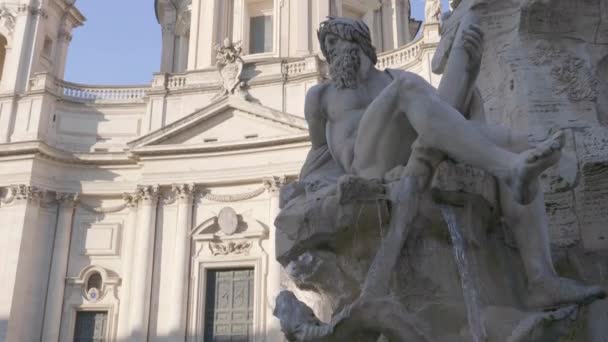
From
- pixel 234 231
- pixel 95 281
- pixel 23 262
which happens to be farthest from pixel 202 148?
pixel 23 262

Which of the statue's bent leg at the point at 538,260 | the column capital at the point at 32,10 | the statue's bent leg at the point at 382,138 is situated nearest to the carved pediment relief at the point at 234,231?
the column capital at the point at 32,10

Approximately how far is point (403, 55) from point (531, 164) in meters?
17.4

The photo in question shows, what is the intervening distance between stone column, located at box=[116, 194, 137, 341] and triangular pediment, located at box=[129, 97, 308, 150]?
1.79 m

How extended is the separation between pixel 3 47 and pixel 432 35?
1541cm

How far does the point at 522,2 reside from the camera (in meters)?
3.84

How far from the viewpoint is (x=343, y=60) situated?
3.49 m

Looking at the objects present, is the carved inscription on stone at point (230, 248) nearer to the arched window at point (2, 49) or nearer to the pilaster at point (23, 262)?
the pilaster at point (23, 262)

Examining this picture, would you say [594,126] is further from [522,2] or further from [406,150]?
[406,150]

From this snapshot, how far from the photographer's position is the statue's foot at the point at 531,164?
2488 millimetres

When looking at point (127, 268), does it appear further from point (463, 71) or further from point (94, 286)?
point (463, 71)

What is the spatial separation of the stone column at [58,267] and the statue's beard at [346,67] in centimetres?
1670

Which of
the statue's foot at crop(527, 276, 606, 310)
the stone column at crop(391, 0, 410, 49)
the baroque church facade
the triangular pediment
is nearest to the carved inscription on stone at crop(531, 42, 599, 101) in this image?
the statue's foot at crop(527, 276, 606, 310)

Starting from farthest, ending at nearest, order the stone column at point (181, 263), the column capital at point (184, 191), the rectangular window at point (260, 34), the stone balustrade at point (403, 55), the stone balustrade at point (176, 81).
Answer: the rectangular window at point (260, 34) → the stone balustrade at point (176, 81) → the stone balustrade at point (403, 55) → the column capital at point (184, 191) → the stone column at point (181, 263)

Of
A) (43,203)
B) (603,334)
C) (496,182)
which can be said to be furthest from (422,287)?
(43,203)
